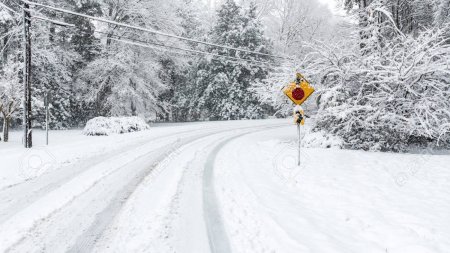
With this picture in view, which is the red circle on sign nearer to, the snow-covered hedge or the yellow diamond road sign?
the yellow diamond road sign

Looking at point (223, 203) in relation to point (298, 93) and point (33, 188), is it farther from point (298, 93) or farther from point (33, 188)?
point (298, 93)

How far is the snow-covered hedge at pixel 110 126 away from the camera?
2134 centimetres

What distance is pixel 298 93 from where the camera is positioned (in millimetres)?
11141

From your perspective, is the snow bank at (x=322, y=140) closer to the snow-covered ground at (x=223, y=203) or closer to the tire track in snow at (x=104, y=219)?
the snow-covered ground at (x=223, y=203)

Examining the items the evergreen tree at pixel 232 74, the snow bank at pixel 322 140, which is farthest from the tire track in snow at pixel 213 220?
the evergreen tree at pixel 232 74

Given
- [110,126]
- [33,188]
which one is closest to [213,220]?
[33,188]

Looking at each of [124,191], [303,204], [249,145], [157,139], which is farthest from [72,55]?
[303,204]

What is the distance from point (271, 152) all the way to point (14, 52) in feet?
65.7

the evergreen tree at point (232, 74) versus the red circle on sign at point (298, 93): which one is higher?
the evergreen tree at point (232, 74)

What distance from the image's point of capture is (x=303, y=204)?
746 centimetres

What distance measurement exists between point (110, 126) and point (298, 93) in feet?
45.9

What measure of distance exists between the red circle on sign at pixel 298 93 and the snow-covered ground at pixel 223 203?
2145 millimetres

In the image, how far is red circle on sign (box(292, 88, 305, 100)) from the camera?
11.1 m

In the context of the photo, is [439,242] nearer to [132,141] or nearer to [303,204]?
[303,204]
